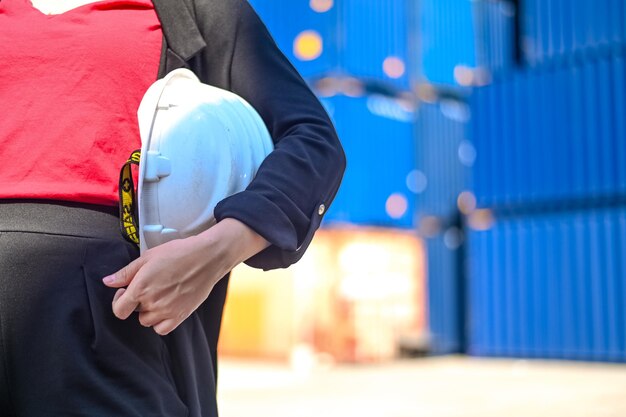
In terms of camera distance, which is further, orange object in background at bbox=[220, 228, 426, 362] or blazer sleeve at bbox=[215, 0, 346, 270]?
orange object in background at bbox=[220, 228, 426, 362]

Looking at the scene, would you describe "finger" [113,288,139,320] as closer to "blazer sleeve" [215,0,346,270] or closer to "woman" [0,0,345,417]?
"woman" [0,0,345,417]

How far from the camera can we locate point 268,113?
3.87 ft

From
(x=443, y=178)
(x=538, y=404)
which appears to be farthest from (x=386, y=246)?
(x=538, y=404)

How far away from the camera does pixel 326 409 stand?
7867 millimetres

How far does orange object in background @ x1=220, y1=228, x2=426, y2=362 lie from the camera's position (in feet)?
45.3

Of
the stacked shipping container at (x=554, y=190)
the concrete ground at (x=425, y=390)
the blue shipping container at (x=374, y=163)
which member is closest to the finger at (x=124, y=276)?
the concrete ground at (x=425, y=390)

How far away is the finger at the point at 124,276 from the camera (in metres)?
0.97

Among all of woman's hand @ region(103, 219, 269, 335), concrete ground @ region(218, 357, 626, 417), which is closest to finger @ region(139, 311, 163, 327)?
woman's hand @ region(103, 219, 269, 335)

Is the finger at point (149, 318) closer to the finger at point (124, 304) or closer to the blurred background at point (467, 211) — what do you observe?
the finger at point (124, 304)

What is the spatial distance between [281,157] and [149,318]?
0.26 m

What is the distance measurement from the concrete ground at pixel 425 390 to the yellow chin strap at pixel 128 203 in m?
6.56

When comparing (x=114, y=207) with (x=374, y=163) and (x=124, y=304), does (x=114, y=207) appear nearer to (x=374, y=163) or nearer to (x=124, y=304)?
(x=124, y=304)

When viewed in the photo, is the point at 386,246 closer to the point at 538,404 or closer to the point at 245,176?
the point at 538,404

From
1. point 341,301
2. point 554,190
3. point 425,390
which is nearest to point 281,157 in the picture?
point 425,390
